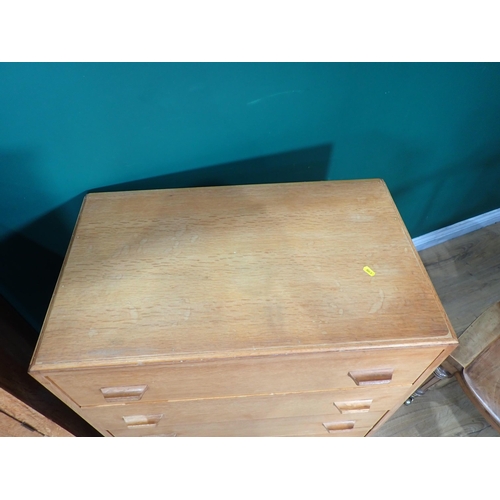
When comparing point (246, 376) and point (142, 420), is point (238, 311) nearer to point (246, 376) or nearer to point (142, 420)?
point (246, 376)

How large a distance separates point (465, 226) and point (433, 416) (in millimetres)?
907

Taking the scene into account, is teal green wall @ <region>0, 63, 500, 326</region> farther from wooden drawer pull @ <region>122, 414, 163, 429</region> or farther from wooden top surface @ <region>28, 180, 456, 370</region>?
wooden drawer pull @ <region>122, 414, 163, 429</region>

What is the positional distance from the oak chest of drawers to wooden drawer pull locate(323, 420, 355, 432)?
0.25 ft

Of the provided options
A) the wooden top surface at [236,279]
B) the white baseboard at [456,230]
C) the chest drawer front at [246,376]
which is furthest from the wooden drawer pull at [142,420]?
the white baseboard at [456,230]

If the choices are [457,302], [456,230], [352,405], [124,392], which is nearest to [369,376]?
[352,405]

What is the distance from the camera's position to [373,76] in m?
0.90

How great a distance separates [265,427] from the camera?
36.7 inches

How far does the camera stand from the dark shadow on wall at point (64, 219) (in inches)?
36.3

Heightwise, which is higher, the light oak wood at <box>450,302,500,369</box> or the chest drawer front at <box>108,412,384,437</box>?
the light oak wood at <box>450,302,500,369</box>

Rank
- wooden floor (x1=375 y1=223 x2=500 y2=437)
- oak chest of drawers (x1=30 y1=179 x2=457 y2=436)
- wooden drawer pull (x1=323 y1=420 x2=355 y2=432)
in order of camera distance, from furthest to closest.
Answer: wooden floor (x1=375 y1=223 x2=500 y2=437) < wooden drawer pull (x1=323 y1=420 x2=355 y2=432) < oak chest of drawers (x1=30 y1=179 x2=457 y2=436)

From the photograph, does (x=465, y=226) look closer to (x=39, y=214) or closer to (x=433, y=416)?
(x=433, y=416)

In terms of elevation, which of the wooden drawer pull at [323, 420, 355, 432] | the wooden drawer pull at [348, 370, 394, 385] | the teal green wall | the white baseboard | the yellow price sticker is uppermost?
the teal green wall

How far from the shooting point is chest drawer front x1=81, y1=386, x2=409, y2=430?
78cm

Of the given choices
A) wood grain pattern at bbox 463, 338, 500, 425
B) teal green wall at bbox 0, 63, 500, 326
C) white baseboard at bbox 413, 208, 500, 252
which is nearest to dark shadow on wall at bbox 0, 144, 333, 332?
teal green wall at bbox 0, 63, 500, 326
